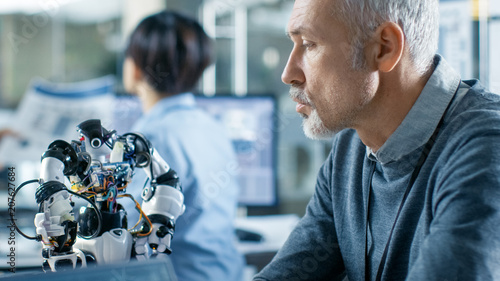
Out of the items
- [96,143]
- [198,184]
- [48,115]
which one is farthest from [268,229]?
[96,143]

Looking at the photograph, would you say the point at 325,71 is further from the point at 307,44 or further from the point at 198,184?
the point at 198,184

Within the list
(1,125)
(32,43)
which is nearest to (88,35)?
(32,43)

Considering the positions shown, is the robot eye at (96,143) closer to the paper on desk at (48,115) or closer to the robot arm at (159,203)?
the robot arm at (159,203)

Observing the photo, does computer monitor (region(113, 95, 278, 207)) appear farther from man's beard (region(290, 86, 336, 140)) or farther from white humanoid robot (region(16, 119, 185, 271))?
white humanoid robot (region(16, 119, 185, 271))

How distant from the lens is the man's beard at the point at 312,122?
1.04 meters

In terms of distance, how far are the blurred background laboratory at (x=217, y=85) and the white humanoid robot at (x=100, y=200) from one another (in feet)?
0.28

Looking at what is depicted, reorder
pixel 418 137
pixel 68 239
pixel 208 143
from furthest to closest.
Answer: pixel 208 143 → pixel 418 137 → pixel 68 239

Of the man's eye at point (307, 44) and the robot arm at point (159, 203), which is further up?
the man's eye at point (307, 44)

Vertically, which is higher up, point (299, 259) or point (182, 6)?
point (182, 6)

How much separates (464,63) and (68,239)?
6.15ft

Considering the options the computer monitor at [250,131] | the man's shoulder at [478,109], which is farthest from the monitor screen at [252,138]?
the man's shoulder at [478,109]

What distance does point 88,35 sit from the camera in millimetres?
5223

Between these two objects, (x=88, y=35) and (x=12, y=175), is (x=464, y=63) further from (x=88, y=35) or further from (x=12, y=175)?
(x=88, y=35)

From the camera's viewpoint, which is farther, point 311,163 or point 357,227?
point 311,163
